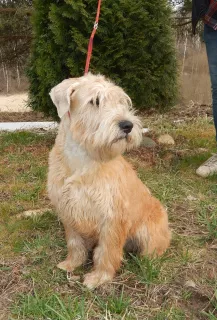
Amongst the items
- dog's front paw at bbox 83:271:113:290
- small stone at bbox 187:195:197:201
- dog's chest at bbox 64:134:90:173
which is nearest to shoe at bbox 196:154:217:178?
small stone at bbox 187:195:197:201

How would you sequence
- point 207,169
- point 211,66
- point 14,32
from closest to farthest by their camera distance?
1. point 211,66
2. point 207,169
3. point 14,32

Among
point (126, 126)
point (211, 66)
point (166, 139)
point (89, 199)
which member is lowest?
point (166, 139)

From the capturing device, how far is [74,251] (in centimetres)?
324

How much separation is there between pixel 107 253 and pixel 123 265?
1.19 ft

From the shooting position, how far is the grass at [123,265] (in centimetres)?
273

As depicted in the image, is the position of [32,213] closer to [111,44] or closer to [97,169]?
[97,169]

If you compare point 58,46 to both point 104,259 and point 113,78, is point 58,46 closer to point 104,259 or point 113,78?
point 113,78

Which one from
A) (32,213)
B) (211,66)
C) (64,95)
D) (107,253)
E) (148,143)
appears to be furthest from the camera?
(148,143)

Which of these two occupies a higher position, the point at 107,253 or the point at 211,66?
the point at 211,66

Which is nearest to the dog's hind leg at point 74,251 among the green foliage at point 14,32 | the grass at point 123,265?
the grass at point 123,265

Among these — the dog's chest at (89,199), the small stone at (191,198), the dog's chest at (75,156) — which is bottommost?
the small stone at (191,198)

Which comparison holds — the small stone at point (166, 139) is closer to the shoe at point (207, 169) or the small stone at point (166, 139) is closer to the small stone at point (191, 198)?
the shoe at point (207, 169)

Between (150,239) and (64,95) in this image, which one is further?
(150,239)

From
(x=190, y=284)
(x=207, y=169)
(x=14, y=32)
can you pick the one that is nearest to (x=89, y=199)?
(x=190, y=284)
